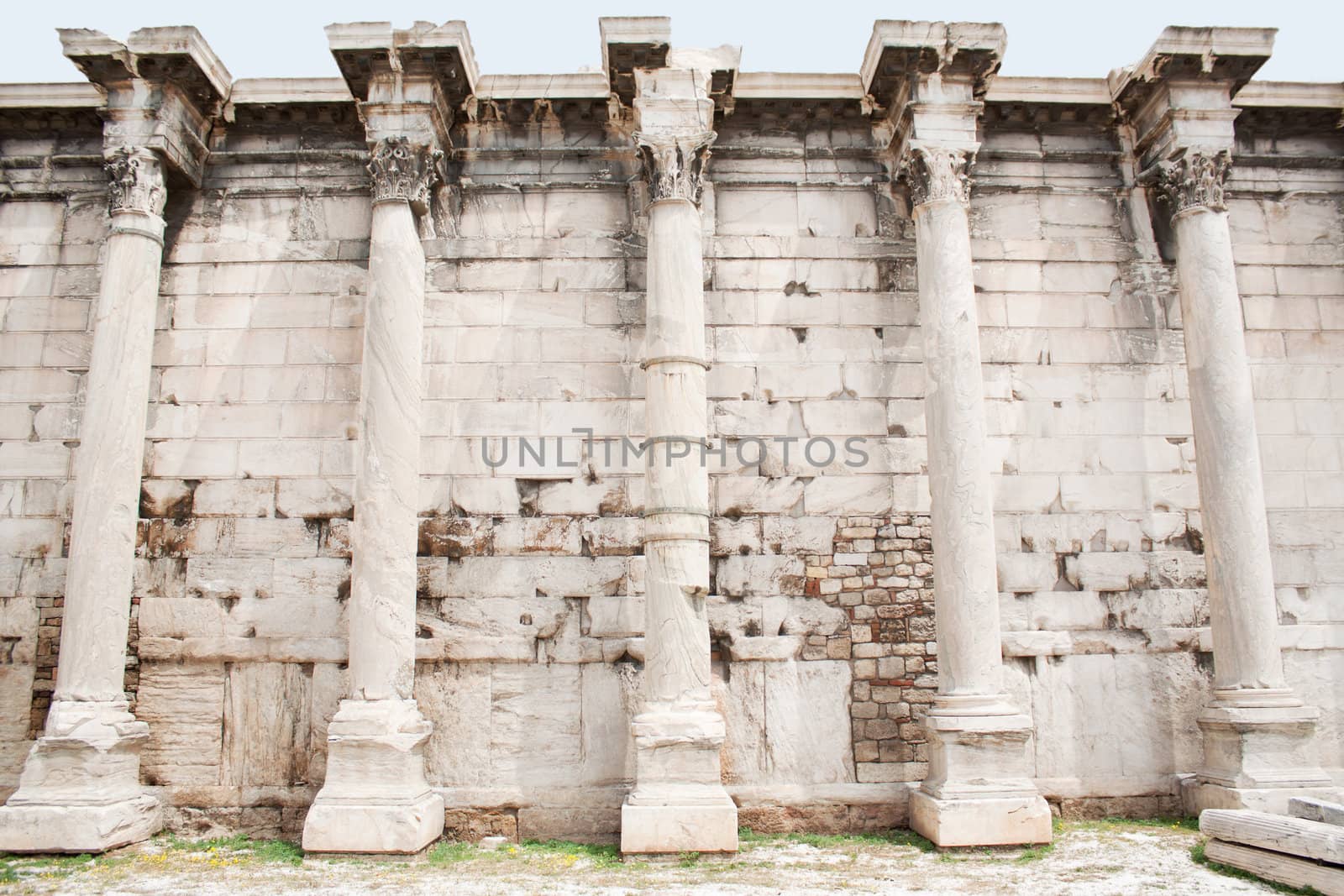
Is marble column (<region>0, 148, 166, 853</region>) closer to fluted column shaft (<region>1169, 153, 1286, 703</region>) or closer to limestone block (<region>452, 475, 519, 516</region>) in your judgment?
limestone block (<region>452, 475, 519, 516</region>)

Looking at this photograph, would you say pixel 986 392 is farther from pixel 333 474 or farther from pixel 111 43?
pixel 111 43

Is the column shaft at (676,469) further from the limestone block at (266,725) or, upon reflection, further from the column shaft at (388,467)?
the limestone block at (266,725)

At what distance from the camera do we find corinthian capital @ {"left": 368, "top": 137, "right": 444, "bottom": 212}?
787cm

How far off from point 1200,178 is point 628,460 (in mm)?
5234

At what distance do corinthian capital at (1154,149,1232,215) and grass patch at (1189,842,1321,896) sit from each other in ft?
16.3

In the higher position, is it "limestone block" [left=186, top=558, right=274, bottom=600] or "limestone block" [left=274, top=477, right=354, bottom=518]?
"limestone block" [left=274, top=477, right=354, bottom=518]

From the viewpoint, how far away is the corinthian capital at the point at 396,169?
787 centimetres

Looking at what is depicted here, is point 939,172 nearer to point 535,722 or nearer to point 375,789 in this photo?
point 535,722

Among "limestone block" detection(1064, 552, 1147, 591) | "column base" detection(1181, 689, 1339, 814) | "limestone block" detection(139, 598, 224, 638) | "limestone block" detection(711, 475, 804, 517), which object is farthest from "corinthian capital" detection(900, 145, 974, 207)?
"limestone block" detection(139, 598, 224, 638)

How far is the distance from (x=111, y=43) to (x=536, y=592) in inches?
215

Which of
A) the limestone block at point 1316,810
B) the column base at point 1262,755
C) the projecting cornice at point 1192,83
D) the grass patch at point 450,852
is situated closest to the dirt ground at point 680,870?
the grass patch at point 450,852

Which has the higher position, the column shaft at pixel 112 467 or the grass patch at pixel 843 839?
the column shaft at pixel 112 467

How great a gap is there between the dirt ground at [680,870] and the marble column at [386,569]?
0.89 feet

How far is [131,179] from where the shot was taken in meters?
7.93
